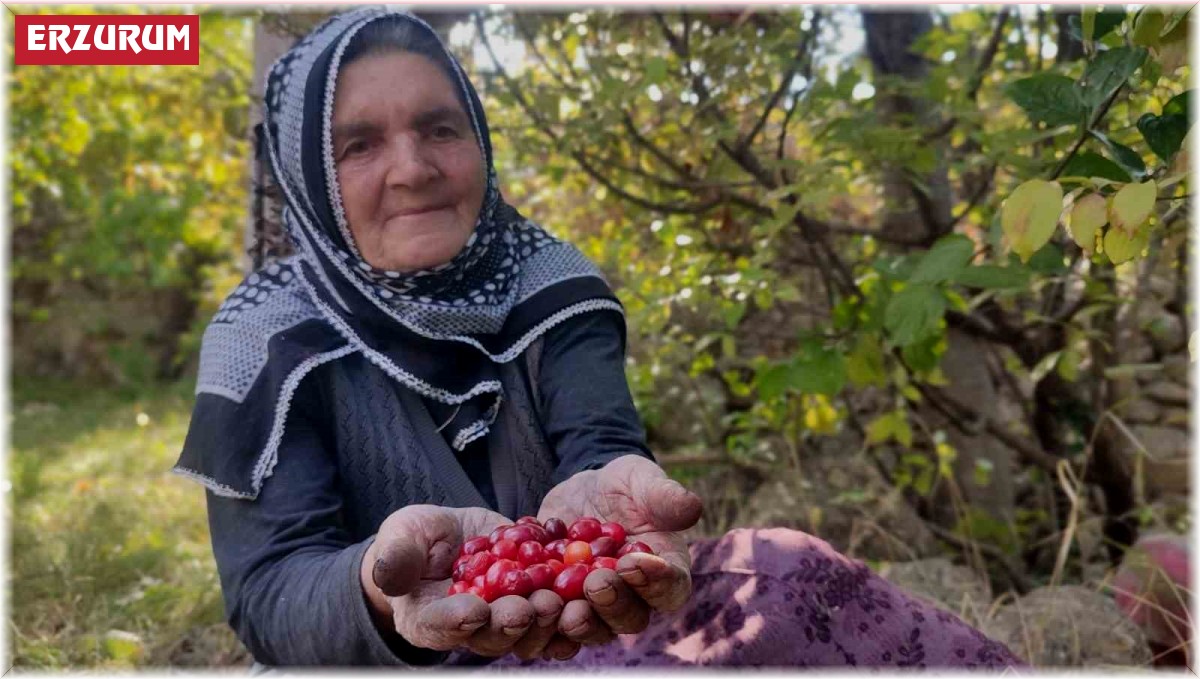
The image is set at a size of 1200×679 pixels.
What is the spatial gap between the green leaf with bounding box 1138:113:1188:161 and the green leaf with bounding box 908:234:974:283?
48 cm

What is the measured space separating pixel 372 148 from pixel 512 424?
0.45 m

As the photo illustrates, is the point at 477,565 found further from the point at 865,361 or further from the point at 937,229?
the point at 937,229

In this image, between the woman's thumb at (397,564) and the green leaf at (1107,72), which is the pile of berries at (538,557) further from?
the green leaf at (1107,72)

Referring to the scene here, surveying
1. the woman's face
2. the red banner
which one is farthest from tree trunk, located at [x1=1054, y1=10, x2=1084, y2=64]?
the red banner

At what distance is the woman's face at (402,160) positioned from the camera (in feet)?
5.07

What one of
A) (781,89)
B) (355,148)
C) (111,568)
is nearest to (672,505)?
(355,148)

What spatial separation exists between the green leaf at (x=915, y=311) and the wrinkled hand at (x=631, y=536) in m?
0.77

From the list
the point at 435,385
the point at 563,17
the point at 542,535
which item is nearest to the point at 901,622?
the point at 542,535

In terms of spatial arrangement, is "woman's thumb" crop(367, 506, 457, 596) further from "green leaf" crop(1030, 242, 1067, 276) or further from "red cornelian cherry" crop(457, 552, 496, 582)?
"green leaf" crop(1030, 242, 1067, 276)

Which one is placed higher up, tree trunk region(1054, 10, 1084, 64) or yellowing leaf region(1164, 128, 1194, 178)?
tree trunk region(1054, 10, 1084, 64)

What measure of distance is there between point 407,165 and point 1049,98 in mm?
995

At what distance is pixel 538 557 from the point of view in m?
1.30

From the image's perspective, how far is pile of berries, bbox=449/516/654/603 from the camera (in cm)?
124

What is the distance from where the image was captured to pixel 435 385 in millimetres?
1620
